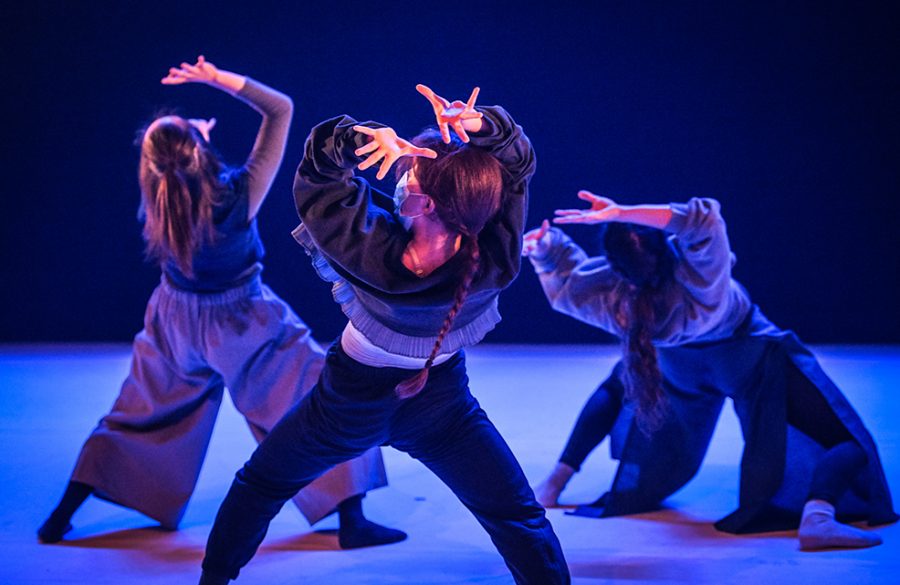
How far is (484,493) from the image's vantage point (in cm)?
172

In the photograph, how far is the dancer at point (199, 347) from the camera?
2.43 metres

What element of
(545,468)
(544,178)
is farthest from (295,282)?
(545,468)

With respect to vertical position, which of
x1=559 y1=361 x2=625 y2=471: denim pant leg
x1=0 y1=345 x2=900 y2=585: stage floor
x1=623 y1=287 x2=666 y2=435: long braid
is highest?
x1=623 y1=287 x2=666 y2=435: long braid

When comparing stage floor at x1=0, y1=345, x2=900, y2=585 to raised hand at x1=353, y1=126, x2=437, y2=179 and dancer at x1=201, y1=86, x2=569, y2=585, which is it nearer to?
dancer at x1=201, y1=86, x2=569, y2=585

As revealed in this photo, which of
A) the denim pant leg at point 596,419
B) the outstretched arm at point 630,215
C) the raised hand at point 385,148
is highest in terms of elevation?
the raised hand at point 385,148

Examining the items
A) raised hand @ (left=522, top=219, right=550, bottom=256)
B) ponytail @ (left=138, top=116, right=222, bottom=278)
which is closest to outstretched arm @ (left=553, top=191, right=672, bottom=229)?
raised hand @ (left=522, top=219, right=550, bottom=256)

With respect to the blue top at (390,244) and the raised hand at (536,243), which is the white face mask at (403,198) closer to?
the blue top at (390,244)

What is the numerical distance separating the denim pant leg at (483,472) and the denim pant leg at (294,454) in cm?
7

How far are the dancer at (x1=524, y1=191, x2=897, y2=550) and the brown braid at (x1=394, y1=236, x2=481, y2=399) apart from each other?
30.1 inches

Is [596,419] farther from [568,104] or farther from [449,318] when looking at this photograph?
[568,104]

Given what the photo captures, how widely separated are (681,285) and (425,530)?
0.93 meters

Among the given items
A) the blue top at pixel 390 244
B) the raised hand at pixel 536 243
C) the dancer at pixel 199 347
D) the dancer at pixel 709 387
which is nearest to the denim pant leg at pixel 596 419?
the dancer at pixel 709 387

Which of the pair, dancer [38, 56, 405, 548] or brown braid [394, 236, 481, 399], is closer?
brown braid [394, 236, 481, 399]

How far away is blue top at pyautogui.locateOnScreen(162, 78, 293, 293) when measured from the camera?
96.5 inches
